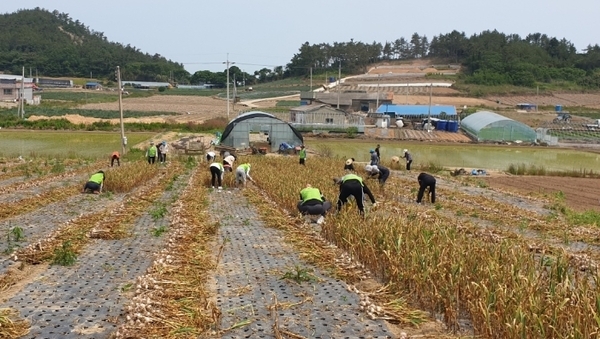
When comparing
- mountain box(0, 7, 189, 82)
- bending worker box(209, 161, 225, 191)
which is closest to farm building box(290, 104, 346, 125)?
bending worker box(209, 161, 225, 191)

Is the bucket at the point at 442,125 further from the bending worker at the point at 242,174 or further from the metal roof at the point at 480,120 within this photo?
the bending worker at the point at 242,174

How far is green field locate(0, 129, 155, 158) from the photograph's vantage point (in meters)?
30.5

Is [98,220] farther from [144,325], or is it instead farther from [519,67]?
[519,67]

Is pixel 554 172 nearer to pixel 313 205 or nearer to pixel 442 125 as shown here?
pixel 313 205

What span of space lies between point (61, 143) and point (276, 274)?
32509 mm

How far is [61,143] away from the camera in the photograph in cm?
3566

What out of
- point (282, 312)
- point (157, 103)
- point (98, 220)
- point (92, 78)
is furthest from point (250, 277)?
point (92, 78)

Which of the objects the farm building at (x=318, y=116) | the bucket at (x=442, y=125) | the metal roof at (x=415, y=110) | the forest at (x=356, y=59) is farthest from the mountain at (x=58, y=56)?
the bucket at (x=442, y=125)

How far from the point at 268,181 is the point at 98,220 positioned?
7079mm

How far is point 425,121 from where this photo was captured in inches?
2068

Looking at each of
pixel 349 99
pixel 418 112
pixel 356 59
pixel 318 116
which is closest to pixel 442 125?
pixel 418 112

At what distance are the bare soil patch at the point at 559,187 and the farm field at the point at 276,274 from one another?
7.16 meters

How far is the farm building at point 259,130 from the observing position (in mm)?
33906

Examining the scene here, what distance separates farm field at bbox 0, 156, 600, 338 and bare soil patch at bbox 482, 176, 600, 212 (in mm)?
7160
